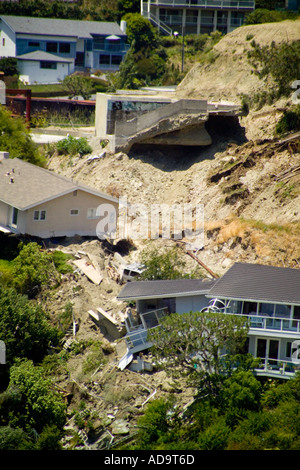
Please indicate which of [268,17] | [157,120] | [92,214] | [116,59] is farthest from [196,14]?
[92,214]

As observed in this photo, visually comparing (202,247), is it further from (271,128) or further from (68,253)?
(271,128)

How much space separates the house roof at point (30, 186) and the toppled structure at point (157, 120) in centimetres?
599

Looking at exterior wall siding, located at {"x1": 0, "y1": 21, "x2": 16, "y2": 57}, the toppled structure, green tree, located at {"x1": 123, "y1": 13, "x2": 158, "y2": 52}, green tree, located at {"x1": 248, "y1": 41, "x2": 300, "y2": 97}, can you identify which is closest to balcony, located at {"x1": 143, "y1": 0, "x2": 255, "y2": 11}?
green tree, located at {"x1": 123, "y1": 13, "x2": 158, "y2": 52}

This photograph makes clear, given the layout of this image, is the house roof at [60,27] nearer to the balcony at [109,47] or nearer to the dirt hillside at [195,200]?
the balcony at [109,47]

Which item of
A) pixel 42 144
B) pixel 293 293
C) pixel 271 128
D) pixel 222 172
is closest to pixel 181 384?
pixel 293 293

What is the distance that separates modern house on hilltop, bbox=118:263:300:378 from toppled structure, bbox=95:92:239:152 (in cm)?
1437

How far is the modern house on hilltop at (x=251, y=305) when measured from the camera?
2494 cm

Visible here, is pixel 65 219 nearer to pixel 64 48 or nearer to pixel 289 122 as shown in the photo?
pixel 289 122

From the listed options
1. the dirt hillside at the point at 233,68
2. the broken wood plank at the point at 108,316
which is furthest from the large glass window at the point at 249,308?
the dirt hillside at the point at 233,68

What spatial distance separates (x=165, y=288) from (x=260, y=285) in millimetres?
3891

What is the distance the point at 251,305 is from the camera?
25.8 meters

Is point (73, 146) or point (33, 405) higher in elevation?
point (73, 146)

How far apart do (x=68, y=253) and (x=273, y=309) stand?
1128cm

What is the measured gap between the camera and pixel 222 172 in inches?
1515
